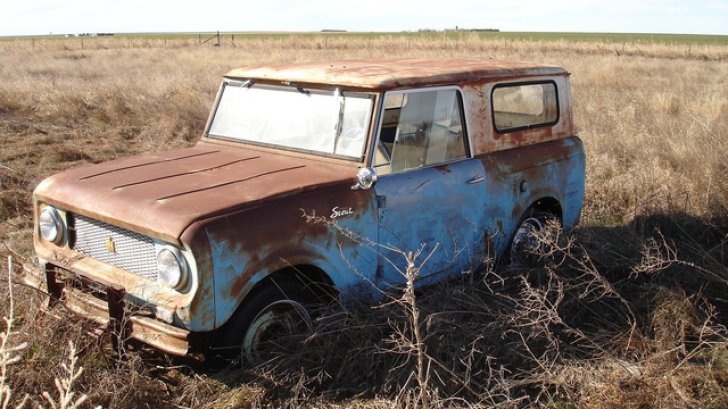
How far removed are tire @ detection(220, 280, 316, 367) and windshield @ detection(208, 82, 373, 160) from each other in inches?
37.1

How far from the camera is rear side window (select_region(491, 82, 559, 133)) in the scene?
4980 millimetres

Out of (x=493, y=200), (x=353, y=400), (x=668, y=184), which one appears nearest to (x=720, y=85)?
(x=668, y=184)

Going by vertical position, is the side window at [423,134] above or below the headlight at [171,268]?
above

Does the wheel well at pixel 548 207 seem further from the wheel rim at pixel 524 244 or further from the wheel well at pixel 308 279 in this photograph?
the wheel well at pixel 308 279

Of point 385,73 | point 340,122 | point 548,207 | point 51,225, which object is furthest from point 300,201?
point 548,207

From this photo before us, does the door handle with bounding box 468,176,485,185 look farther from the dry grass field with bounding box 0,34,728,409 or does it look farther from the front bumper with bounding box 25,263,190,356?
the front bumper with bounding box 25,263,190,356

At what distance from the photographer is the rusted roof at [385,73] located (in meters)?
4.14

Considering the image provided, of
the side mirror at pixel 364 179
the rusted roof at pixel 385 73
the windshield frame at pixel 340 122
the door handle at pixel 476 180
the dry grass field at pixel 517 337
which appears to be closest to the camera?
the dry grass field at pixel 517 337

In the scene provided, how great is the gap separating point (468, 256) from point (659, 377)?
1.48 metres

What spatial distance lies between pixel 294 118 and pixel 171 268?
1547 millimetres

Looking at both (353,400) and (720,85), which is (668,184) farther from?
(720,85)

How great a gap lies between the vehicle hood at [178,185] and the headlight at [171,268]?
104mm

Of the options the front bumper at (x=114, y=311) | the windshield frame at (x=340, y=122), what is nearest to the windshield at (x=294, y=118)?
the windshield frame at (x=340, y=122)

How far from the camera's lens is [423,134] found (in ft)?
14.5
